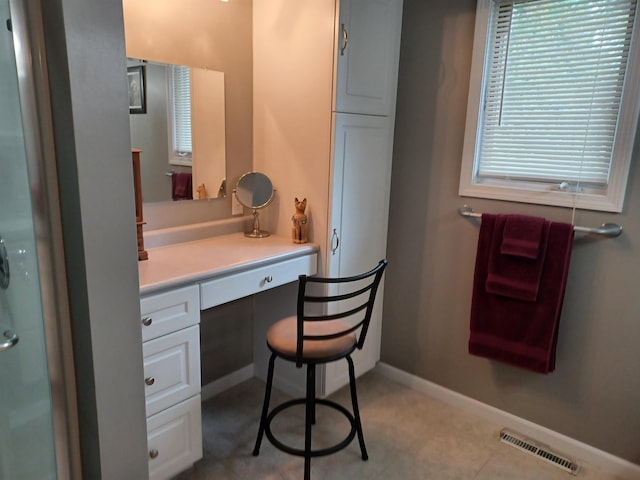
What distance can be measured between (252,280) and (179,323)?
0.36m

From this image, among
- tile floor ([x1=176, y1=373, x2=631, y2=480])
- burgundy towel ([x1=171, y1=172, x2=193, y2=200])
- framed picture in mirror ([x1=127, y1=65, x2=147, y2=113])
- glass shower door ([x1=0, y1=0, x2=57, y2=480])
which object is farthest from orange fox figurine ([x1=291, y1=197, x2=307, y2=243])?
glass shower door ([x1=0, y1=0, x2=57, y2=480])

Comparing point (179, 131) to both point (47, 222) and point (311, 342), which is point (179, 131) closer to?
point (47, 222)

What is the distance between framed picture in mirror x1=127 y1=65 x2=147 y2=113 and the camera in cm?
187

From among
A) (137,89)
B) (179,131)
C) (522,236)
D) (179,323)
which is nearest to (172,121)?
(179,131)

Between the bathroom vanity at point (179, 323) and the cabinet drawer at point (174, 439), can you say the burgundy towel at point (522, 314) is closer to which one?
the bathroom vanity at point (179, 323)

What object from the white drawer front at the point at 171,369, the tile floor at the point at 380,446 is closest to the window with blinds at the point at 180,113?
the white drawer front at the point at 171,369

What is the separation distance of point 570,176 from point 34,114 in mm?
1988

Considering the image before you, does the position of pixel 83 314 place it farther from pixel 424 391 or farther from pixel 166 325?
pixel 424 391

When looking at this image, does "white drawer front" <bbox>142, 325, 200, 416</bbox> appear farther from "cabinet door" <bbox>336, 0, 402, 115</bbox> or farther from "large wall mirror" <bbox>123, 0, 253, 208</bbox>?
"cabinet door" <bbox>336, 0, 402, 115</bbox>

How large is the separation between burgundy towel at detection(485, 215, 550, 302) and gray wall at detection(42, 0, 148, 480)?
154 cm

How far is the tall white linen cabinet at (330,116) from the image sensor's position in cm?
201

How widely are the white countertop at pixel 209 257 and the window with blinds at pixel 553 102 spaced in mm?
969

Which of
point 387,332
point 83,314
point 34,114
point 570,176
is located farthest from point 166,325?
point 570,176

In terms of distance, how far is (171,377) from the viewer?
5.44 feet
